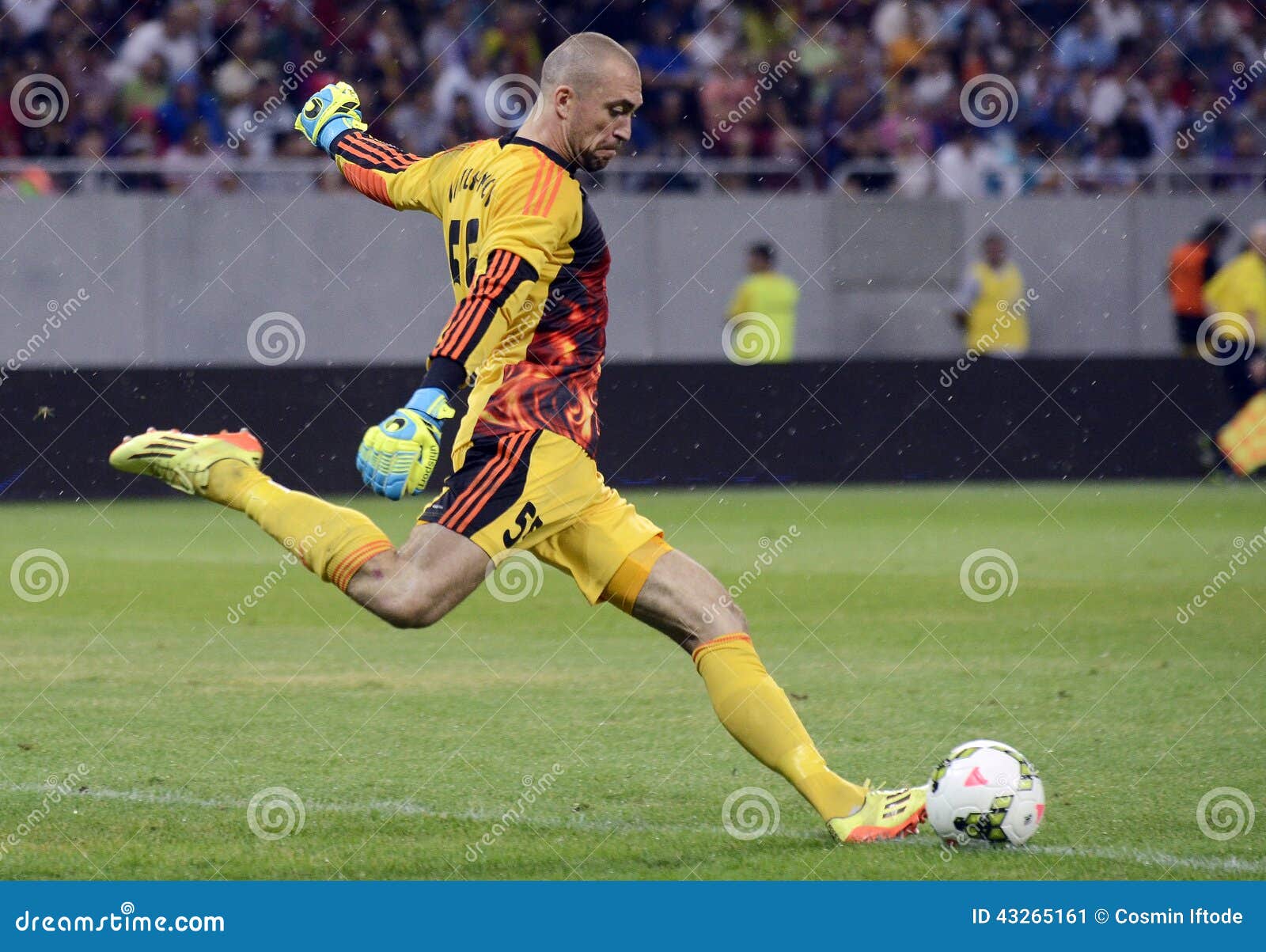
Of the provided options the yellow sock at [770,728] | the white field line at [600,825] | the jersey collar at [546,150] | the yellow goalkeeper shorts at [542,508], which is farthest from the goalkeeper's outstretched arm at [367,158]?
the white field line at [600,825]

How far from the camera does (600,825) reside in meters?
5.50

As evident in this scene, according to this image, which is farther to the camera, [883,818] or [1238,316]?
[1238,316]

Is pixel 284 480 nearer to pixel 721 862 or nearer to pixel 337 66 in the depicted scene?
pixel 337 66

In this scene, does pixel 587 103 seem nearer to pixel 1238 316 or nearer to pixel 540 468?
pixel 540 468

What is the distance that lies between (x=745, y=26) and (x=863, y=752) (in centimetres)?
1425

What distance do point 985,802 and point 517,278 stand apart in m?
1.92

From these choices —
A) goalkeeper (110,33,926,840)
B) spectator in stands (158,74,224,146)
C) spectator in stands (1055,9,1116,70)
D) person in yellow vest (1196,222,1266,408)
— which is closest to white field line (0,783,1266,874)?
goalkeeper (110,33,926,840)

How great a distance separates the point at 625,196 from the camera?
18.3 m

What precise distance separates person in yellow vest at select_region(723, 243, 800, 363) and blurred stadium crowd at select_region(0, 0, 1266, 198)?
3.35ft

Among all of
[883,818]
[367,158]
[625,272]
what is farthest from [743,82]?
[883,818]

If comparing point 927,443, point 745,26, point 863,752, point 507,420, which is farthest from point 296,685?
point 745,26

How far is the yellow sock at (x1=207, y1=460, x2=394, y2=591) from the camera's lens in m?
5.02

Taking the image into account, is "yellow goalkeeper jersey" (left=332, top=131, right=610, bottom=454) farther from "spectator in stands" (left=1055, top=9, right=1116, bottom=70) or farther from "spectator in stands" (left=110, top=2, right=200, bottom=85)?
"spectator in stands" (left=1055, top=9, right=1116, bottom=70)

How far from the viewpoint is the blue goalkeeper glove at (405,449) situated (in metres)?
4.45
